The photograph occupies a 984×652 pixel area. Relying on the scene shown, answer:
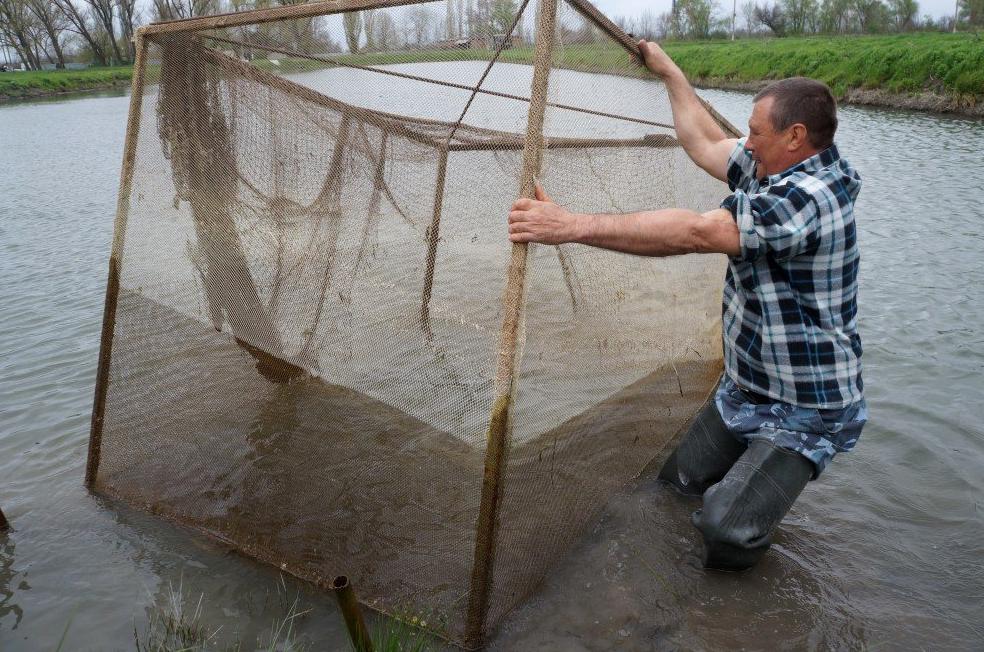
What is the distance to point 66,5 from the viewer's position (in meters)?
63.2

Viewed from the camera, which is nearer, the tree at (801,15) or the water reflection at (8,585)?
the water reflection at (8,585)

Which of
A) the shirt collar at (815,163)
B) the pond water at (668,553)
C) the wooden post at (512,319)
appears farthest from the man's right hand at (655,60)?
the pond water at (668,553)

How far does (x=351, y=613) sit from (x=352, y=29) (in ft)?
7.63

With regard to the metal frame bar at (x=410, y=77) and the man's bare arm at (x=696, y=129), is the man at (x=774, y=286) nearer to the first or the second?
the man's bare arm at (x=696, y=129)

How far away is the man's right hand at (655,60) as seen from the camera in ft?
10.5

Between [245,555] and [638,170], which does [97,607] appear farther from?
[638,170]

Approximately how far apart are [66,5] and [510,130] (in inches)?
2931

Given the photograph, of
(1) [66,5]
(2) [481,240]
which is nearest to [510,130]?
(2) [481,240]

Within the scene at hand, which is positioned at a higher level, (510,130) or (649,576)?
(510,130)

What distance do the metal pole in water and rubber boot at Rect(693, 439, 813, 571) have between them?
55.3 inches

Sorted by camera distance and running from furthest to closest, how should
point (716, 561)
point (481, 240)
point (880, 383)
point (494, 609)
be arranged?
point (880, 383) < point (481, 240) < point (716, 561) < point (494, 609)

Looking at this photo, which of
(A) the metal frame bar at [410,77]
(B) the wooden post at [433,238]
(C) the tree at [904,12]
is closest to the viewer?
(A) the metal frame bar at [410,77]

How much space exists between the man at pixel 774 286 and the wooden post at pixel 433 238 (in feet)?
3.32

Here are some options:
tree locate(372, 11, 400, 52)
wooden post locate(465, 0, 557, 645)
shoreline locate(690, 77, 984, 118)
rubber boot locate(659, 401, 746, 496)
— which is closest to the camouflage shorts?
rubber boot locate(659, 401, 746, 496)
